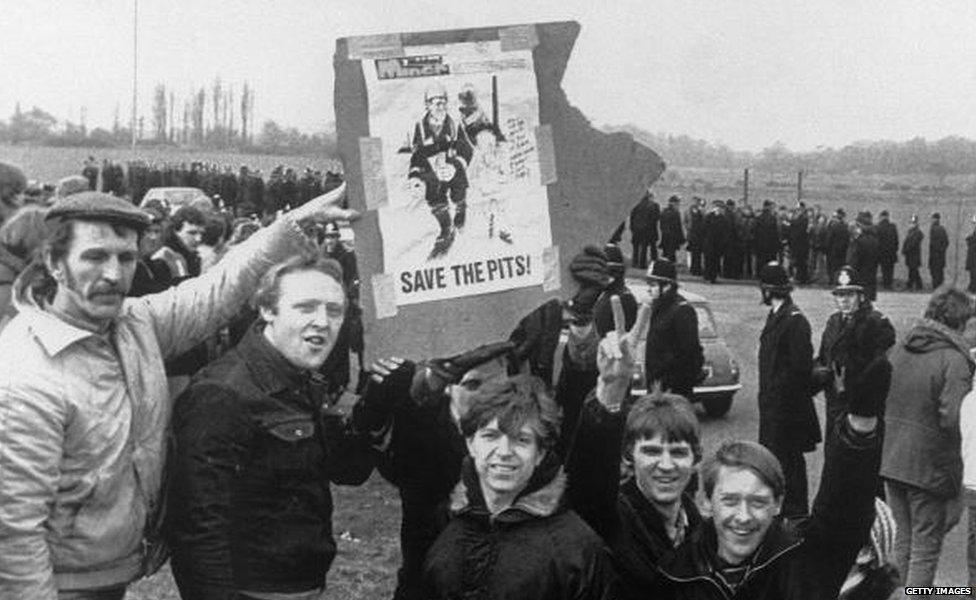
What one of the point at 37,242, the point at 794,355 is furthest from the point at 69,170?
the point at 37,242

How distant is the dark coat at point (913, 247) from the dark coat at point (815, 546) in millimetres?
21178

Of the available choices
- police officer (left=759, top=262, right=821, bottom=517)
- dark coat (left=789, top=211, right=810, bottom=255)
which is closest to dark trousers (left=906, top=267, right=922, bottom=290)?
dark coat (left=789, top=211, right=810, bottom=255)

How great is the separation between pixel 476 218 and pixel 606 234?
0.41 m

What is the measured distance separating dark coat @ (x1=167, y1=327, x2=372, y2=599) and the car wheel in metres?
8.83

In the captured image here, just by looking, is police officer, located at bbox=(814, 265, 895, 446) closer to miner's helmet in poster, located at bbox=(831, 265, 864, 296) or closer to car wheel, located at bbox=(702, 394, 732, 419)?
miner's helmet in poster, located at bbox=(831, 265, 864, 296)

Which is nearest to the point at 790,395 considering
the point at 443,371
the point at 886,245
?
the point at 443,371

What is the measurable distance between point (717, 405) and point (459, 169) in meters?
8.60

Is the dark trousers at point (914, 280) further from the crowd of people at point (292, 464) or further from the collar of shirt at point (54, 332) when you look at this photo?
the collar of shirt at point (54, 332)

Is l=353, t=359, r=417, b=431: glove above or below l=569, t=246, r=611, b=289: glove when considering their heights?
below

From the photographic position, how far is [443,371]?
384cm

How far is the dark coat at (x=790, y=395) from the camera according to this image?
792cm

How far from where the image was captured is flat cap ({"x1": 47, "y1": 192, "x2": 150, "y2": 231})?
319 centimetres

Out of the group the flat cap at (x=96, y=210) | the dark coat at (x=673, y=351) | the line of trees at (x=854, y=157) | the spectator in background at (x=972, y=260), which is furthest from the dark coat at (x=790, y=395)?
the spectator in background at (x=972, y=260)

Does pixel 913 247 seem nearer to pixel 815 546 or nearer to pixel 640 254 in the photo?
pixel 640 254
